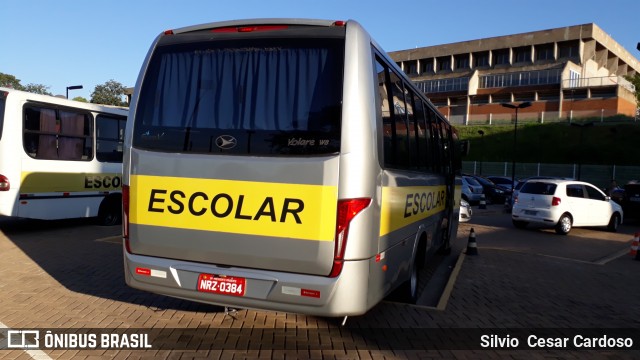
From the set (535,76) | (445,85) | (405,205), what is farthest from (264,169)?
(445,85)

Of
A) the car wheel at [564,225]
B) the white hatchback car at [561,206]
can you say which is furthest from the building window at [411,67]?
the car wheel at [564,225]

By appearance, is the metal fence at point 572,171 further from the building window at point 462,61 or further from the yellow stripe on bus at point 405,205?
the yellow stripe on bus at point 405,205

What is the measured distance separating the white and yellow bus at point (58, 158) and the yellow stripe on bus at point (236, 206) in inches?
266

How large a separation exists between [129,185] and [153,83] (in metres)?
1.05

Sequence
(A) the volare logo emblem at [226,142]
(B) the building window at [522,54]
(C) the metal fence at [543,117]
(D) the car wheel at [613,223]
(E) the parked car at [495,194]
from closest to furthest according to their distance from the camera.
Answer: (A) the volare logo emblem at [226,142]
(D) the car wheel at [613,223]
(E) the parked car at [495,194]
(C) the metal fence at [543,117]
(B) the building window at [522,54]

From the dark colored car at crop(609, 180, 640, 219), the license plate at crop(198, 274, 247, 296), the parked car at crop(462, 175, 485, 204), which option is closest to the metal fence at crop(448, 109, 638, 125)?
the parked car at crop(462, 175, 485, 204)

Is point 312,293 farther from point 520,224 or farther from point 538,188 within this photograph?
point 520,224

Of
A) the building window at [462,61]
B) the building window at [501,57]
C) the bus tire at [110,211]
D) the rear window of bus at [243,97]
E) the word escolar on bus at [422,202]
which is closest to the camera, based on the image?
the rear window of bus at [243,97]

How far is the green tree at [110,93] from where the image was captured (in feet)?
269

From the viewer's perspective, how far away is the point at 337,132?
13.9ft

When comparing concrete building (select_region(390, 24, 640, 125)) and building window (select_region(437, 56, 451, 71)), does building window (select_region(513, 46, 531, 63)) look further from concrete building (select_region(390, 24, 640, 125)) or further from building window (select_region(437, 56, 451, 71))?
building window (select_region(437, 56, 451, 71))

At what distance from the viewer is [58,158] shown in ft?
35.6

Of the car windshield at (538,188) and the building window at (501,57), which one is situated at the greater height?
the building window at (501,57)

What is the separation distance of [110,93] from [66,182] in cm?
8044
